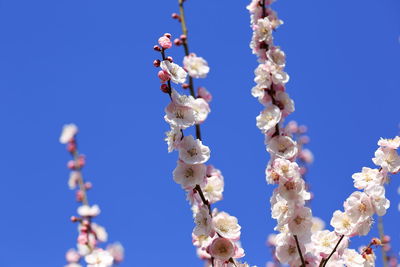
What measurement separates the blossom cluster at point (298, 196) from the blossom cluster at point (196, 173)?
0.90 feet

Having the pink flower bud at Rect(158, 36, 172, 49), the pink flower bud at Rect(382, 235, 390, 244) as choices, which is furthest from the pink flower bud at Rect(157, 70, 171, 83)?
the pink flower bud at Rect(382, 235, 390, 244)

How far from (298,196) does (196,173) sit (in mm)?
540

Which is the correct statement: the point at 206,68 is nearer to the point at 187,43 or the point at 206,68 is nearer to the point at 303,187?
the point at 187,43

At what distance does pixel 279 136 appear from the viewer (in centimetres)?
260

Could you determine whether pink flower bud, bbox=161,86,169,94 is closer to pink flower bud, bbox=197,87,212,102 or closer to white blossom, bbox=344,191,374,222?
pink flower bud, bbox=197,87,212,102

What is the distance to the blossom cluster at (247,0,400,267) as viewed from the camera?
252cm

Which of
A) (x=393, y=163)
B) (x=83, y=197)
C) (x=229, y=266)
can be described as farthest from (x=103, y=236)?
(x=393, y=163)

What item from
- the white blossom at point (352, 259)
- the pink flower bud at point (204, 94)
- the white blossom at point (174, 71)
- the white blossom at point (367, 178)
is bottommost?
the white blossom at point (352, 259)

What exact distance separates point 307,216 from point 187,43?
122 cm

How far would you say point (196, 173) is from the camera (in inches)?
94.0

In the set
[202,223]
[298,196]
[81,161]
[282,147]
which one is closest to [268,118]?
[282,147]

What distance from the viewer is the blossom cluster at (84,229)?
2.98 m

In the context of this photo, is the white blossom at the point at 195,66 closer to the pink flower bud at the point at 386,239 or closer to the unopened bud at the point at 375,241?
the unopened bud at the point at 375,241

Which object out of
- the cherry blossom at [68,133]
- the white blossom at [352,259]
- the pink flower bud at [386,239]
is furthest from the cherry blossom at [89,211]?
the pink flower bud at [386,239]
